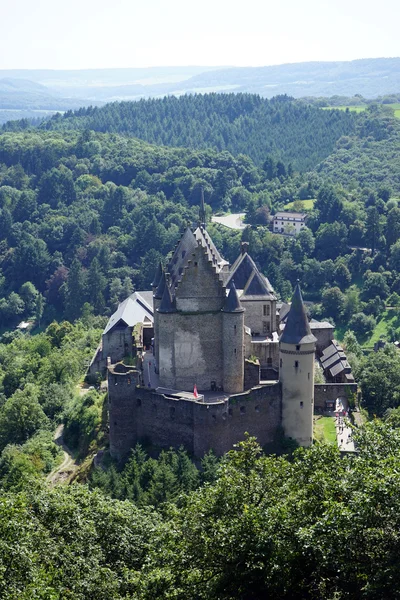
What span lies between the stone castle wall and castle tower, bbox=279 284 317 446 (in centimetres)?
69

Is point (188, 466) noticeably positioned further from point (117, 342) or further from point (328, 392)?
point (117, 342)

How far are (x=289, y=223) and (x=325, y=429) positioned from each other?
101872 mm

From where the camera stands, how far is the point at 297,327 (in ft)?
194

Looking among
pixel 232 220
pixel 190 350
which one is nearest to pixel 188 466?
pixel 190 350

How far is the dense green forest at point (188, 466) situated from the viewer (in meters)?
35.3

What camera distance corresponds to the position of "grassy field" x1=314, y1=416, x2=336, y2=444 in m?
60.2

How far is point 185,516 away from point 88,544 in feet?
14.3

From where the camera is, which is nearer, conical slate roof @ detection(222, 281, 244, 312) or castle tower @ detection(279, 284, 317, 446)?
castle tower @ detection(279, 284, 317, 446)

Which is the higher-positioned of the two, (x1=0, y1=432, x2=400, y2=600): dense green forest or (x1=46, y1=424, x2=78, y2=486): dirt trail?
(x1=0, y1=432, x2=400, y2=600): dense green forest

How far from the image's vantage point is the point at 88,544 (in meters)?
42.0

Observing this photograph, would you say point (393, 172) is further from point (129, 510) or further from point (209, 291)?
point (129, 510)

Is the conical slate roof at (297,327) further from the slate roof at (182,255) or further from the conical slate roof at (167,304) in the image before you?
the conical slate roof at (167,304)

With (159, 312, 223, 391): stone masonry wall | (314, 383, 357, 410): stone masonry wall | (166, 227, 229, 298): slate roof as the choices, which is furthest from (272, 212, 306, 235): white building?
(159, 312, 223, 391): stone masonry wall

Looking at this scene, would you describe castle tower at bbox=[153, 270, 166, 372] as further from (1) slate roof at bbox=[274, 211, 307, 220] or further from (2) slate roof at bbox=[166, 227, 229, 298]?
(1) slate roof at bbox=[274, 211, 307, 220]
